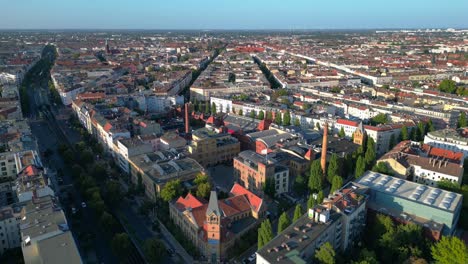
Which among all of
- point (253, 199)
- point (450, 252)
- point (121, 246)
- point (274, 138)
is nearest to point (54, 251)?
point (121, 246)

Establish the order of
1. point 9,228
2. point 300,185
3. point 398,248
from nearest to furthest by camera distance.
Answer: point 398,248, point 9,228, point 300,185

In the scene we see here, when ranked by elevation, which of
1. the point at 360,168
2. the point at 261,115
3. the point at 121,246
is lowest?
the point at 121,246

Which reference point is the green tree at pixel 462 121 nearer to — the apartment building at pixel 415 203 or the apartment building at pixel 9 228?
the apartment building at pixel 415 203

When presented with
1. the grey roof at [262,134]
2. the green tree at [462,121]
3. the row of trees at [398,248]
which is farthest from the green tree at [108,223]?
the green tree at [462,121]

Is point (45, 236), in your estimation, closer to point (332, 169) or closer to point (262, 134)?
point (332, 169)

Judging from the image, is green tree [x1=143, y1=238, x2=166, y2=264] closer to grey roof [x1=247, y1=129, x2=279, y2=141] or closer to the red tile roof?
grey roof [x1=247, y1=129, x2=279, y2=141]

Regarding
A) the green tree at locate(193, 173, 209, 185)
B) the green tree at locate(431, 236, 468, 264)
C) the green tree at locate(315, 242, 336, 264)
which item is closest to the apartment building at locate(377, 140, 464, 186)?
the green tree at locate(431, 236, 468, 264)

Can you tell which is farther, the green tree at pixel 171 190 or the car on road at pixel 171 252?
the green tree at pixel 171 190
